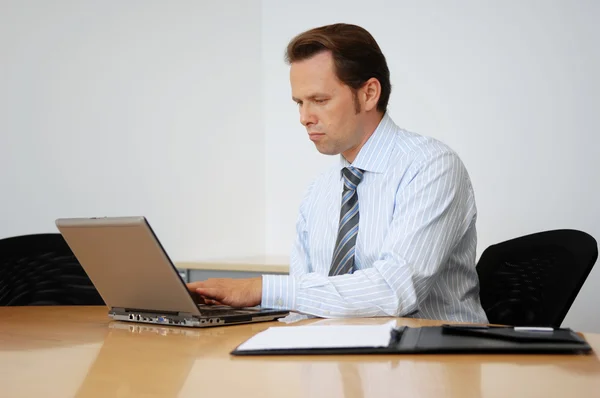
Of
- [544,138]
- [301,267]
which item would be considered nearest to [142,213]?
[301,267]

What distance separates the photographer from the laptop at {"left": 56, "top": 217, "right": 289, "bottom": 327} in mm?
1477

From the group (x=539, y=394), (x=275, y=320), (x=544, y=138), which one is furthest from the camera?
(x=544, y=138)

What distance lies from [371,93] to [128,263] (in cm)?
98

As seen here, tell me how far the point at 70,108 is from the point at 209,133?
807 mm

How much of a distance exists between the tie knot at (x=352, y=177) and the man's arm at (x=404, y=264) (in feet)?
0.52

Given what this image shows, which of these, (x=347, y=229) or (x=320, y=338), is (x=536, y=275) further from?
(x=320, y=338)

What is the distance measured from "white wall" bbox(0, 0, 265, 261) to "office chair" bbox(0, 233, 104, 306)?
90cm

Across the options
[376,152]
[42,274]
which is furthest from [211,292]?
[42,274]

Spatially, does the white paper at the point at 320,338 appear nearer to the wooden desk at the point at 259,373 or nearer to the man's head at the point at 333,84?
the wooden desk at the point at 259,373

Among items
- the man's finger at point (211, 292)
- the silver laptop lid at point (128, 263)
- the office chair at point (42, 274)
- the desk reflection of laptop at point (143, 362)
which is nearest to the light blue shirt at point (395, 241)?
the man's finger at point (211, 292)

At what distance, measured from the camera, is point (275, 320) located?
1624 millimetres

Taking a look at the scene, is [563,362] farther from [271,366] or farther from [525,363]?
[271,366]

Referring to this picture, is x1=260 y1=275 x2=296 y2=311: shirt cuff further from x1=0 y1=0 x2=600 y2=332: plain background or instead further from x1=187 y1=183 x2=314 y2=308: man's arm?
x1=0 y1=0 x2=600 y2=332: plain background

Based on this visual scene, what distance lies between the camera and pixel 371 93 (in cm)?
223
